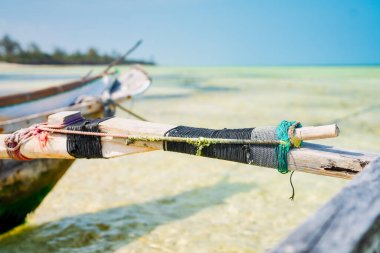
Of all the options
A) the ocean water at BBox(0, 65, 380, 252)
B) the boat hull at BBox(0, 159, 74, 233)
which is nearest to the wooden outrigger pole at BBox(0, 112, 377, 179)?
the boat hull at BBox(0, 159, 74, 233)

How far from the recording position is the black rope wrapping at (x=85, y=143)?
1934mm

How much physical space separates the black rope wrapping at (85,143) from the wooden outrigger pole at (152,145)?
0.02 metres

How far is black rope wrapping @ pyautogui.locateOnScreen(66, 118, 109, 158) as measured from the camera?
6.34 ft

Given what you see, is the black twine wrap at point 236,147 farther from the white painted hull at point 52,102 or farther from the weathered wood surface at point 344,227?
the white painted hull at point 52,102

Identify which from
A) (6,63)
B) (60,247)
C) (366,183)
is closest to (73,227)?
(60,247)

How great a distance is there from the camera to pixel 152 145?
70.7 inches

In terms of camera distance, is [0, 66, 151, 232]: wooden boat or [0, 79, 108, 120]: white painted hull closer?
[0, 66, 151, 232]: wooden boat

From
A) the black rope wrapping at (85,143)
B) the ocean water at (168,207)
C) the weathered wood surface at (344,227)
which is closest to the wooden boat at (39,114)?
the ocean water at (168,207)

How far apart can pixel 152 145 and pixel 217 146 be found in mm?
351

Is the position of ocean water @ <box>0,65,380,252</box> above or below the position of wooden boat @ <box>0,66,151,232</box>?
below

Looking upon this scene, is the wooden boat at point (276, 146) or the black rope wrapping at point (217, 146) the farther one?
the black rope wrapping at point (217, 146)

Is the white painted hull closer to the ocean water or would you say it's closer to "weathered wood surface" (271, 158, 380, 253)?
the ocean water

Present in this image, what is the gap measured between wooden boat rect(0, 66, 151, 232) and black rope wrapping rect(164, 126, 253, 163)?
88.6 inches

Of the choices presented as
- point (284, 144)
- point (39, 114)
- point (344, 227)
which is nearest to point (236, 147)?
point (284, 144)
